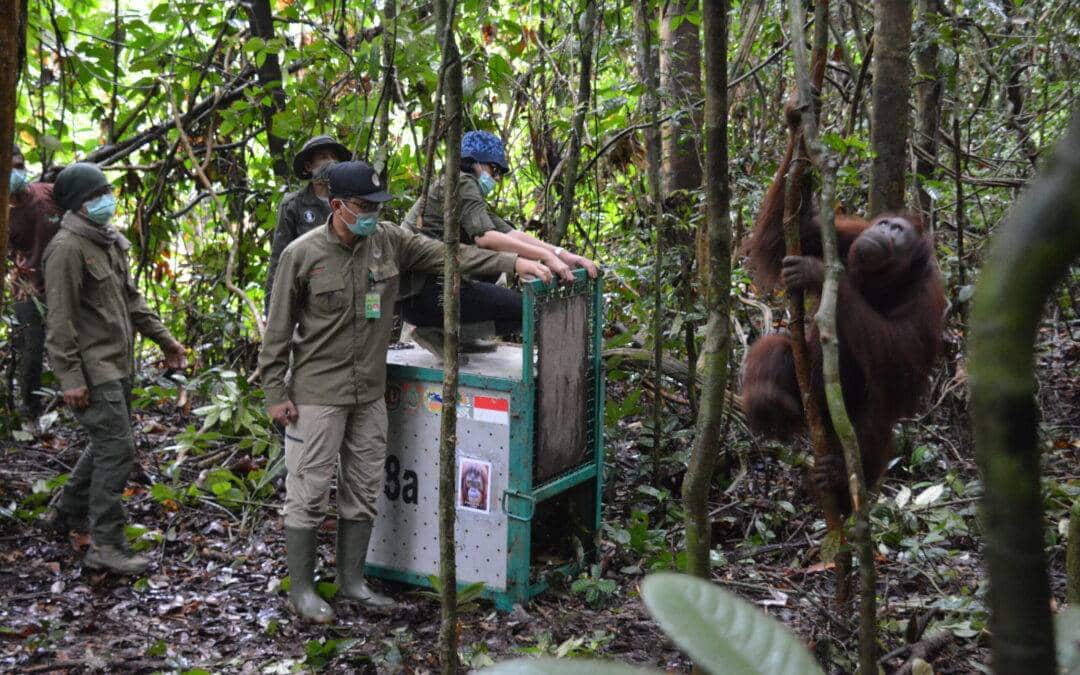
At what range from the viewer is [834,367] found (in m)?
2.42

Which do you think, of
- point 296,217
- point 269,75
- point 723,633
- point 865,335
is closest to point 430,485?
point 296,217

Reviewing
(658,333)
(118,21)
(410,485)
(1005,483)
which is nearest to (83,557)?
(410,485)

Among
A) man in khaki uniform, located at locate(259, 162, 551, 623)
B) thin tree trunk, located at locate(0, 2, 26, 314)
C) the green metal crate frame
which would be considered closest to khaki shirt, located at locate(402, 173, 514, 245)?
man in khaki uniform, located at locate(259, 162, 551, 623)

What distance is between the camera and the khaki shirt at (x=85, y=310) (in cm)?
437

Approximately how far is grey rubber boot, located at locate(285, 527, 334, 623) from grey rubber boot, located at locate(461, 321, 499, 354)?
3.43ft

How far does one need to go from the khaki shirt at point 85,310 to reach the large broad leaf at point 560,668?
4135 mm

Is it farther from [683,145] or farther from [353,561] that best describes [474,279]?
[683,145]

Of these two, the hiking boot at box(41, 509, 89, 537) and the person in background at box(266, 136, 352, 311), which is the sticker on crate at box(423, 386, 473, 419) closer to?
the person in background at box(266, 136, 352, 311)

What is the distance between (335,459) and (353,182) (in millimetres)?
1091

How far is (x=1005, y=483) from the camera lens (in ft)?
1.76

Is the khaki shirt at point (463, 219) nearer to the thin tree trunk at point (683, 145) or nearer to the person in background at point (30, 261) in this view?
the thin tree trunk at point (683, 145)

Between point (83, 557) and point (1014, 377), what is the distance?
4.79 m

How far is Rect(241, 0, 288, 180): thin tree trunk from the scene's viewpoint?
6297 millimetres

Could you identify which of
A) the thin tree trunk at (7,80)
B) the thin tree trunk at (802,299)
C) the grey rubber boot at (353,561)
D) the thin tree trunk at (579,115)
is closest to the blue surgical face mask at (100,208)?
the grey rubber boot at (353,561)
